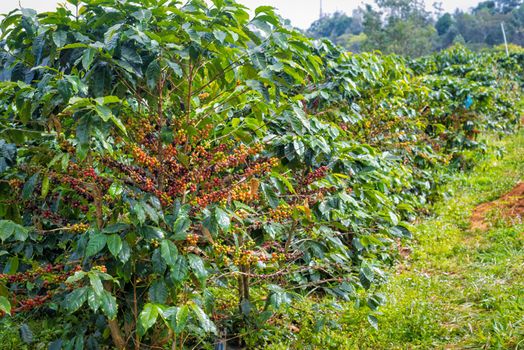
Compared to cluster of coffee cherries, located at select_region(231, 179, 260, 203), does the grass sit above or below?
below

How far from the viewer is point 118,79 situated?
6.52ft

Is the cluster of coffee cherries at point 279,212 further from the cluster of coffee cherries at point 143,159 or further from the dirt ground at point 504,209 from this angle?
the dirt ground at point 504,209

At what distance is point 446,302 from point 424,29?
107 feet

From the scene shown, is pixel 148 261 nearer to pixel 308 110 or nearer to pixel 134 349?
pixel 134 349

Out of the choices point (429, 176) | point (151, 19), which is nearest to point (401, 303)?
point (151, 19)

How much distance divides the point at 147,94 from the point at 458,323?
78.6 inches

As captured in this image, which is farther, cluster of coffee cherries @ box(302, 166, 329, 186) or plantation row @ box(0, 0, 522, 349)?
cluster of coffee cherries @ box(302, 166, 329, 186)

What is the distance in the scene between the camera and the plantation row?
181 cm

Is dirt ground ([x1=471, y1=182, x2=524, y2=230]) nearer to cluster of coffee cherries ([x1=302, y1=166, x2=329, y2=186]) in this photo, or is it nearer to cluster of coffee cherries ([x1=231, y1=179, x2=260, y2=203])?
cluster of coffee cherries ([x1=302, y1=166, x2=329, y2=186])

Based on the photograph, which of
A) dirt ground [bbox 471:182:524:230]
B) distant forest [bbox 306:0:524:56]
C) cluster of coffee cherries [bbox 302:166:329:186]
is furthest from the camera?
distant forest [bbox 306:0:524:56]

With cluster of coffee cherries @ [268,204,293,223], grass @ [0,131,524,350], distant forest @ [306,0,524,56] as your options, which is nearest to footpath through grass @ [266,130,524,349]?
grass @ [0,131,524,350]

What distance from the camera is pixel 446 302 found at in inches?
124

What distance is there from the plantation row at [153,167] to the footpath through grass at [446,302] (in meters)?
0.21

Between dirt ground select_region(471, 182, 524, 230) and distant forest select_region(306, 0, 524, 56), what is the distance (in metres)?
21.6
